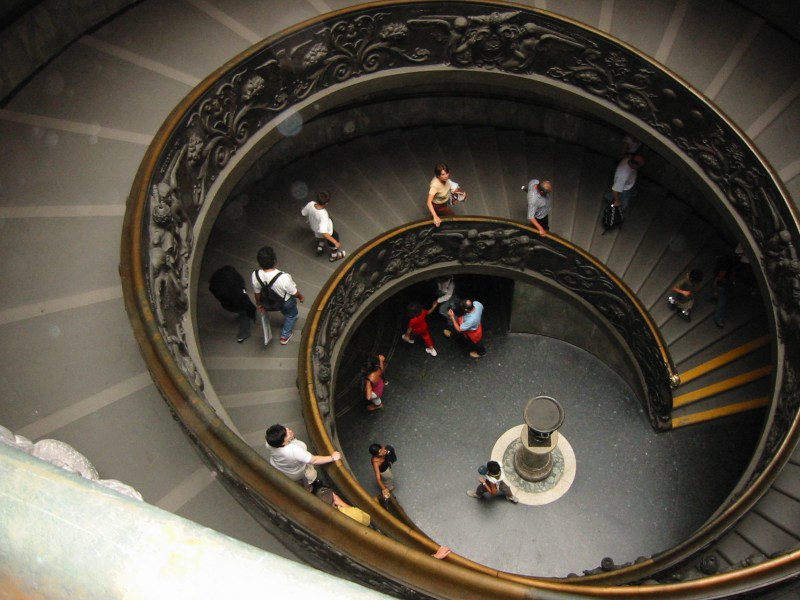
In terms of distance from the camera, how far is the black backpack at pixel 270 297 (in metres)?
7.82

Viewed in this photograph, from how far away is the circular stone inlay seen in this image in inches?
419

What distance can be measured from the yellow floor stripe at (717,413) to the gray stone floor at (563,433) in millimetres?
150

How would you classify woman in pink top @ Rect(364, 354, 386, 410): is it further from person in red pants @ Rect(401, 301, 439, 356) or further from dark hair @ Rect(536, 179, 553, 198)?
dark hair @ Rect(536, 179, 553, 198)

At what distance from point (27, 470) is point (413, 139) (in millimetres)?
11015

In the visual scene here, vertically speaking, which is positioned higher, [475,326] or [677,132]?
[677,132]

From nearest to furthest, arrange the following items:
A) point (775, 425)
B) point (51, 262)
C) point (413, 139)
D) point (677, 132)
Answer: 1. point (51, 262)
2. point (775, 425)
3. point (677, 132)
4. point (413, 139)

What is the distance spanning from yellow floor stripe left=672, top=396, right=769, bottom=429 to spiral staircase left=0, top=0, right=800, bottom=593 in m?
0.03

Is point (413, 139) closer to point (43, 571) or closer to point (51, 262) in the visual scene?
point (51, 262)

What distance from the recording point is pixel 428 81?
9562 mm

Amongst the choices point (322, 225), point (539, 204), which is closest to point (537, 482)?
point (539, 204)

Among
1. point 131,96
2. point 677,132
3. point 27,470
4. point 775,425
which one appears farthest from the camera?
point 677,132

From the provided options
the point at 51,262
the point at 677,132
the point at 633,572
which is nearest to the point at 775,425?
the point at 633,572

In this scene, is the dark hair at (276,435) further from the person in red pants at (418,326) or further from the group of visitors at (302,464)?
the person in red pants at (418,326)

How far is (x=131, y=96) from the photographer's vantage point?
24.3 feet
